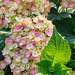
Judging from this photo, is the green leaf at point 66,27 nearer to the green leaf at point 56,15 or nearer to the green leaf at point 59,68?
the green leaf at point 56,15

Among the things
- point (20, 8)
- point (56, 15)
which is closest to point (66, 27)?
point (56, 15)

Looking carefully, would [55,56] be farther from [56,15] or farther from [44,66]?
[56,15]

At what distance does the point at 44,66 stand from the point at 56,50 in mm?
62

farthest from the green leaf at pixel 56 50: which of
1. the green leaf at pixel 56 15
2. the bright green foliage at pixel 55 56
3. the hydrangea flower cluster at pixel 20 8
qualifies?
the green leaf at pixel 56 15

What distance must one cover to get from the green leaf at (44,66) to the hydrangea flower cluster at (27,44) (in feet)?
0.16

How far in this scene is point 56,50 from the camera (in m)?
0.49

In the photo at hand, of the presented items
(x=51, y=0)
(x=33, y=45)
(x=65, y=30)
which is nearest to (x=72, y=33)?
(x=65, y=30)

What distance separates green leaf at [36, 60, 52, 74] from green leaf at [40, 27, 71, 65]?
0.04 ft

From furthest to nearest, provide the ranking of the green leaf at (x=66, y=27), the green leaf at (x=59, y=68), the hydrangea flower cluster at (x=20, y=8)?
1. the green leaf at (x=66, y=27)
2. the hydrangea flower cluster at (x=20, y=8)
3. the green leaf at (x=59, y=68)

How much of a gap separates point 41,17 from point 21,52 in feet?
0.46

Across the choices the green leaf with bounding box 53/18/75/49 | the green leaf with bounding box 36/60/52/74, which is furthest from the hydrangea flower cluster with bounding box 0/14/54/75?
the green leaf with bounding box 53/18/75/49

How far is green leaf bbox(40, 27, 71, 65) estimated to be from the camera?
19.1 inches

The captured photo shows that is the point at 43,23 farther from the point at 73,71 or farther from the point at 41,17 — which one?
the point at 73,71

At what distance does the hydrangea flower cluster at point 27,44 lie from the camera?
555 millimetres
